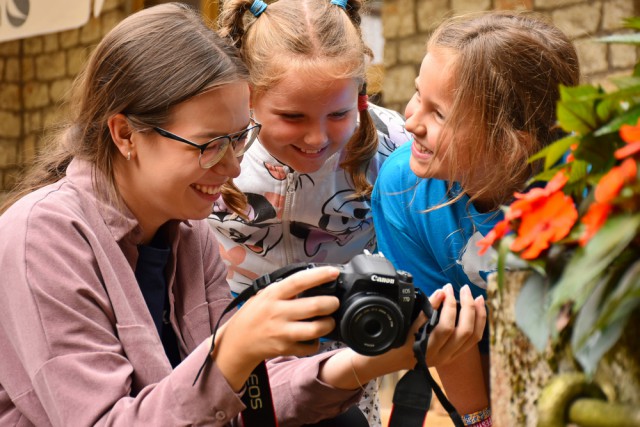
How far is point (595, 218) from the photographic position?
0.97 meters

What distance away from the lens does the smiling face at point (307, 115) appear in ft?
7.48

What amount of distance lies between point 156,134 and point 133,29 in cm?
23

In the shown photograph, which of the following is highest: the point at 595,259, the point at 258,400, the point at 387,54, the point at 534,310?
the point at 595,259

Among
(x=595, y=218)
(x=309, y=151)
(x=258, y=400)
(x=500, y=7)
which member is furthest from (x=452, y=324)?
(x=500, y=7)

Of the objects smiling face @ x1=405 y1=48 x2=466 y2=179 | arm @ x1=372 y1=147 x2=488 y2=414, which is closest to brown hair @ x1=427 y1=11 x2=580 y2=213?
smiling face @ x1=405 y1=48 x2=466 y2=179

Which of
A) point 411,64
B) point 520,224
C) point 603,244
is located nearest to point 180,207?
point 520,224

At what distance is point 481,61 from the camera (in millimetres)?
2066

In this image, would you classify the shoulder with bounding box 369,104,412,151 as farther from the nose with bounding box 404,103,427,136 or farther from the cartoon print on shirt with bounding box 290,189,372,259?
the nose with bounding box 404,103,427,136

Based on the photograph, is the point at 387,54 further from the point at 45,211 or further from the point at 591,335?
the point at 591,335

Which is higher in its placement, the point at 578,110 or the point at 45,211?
the point at 578,110

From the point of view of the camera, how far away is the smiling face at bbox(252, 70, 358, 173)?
7.48 ft

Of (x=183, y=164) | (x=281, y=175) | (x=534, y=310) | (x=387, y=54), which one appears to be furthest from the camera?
(x=387, y=54)

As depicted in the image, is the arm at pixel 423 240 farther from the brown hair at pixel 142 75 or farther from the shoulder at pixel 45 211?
the shoulder at pixel 45 211

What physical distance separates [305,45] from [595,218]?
149 cm
